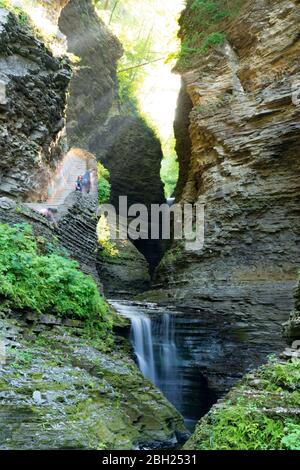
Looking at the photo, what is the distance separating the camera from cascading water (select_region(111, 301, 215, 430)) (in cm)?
1193

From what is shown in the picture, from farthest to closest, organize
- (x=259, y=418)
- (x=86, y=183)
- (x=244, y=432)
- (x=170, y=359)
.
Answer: (x=86, y=183) → (x=170, y=359) → (x=259, y=418) → (x=244, y=432)

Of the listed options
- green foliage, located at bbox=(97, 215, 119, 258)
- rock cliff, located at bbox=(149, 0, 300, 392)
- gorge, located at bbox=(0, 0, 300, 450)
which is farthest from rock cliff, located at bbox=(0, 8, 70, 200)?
rock cliff, located at bbox=(149, 0, 300, 392)

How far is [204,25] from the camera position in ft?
68.2

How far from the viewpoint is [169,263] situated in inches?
738

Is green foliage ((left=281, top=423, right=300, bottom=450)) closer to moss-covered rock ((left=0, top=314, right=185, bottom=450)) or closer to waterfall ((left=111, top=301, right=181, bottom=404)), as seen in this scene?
moss-covered rock ((left=0, top=314, right=185, bottom=450))

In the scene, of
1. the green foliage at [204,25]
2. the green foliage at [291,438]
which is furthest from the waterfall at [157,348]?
the green foliage at [204,25]

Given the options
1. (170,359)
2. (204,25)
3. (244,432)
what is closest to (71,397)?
(244,432)

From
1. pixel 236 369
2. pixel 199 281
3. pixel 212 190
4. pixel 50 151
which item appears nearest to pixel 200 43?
pixel 212 190

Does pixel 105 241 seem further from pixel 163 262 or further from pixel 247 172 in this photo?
pixel 247 172

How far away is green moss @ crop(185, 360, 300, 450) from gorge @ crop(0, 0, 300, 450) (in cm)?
2

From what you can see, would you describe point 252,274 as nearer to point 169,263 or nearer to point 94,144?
point 169,263

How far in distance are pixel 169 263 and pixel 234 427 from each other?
45.7 ft

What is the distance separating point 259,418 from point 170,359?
7957 mm

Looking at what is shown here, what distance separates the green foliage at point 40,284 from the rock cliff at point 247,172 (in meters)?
5.98
